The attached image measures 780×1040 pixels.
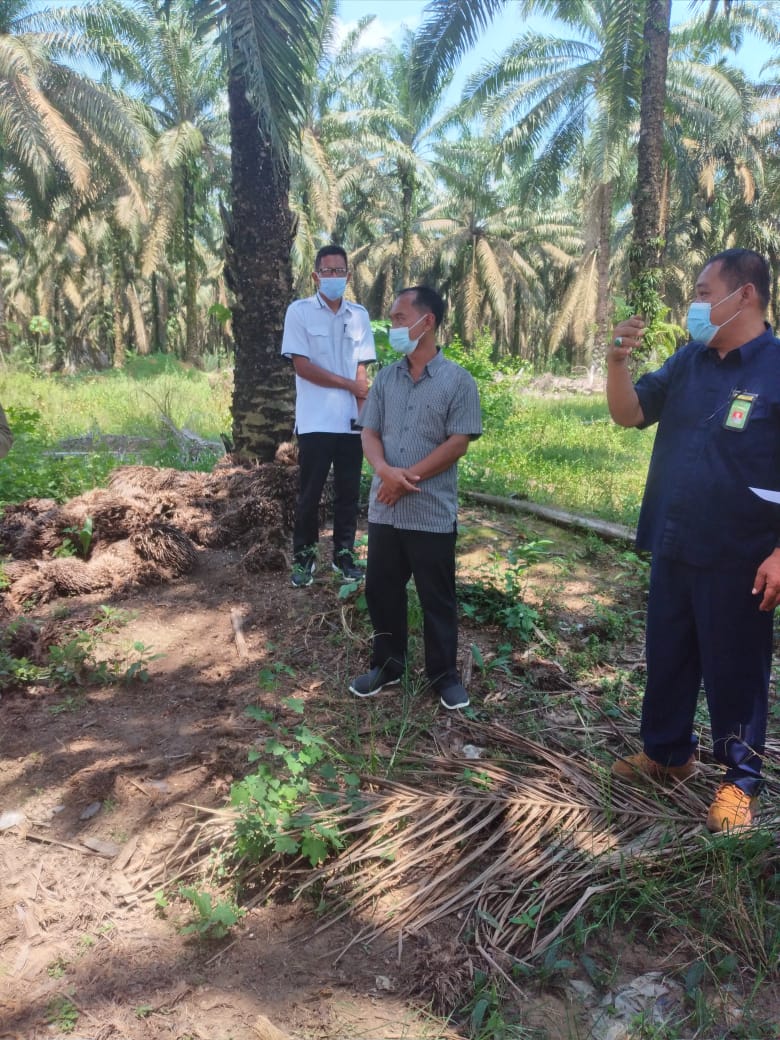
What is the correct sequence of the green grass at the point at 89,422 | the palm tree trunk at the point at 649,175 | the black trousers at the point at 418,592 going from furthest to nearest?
the palm tree trunk at the point at 649,175
the green grass at the point at 89,422
the black trousers at the point at 418,592

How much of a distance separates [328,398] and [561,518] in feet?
8.13

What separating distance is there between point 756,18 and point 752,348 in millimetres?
24063

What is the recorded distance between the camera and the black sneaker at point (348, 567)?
15.7 ft

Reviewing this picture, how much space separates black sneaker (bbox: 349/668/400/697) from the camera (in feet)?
12.1

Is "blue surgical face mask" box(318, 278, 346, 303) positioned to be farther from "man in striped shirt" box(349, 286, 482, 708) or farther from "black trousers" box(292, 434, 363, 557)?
"man in striped shirt" box(349, 286, 482, 708)

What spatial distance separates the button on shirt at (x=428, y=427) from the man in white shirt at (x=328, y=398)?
1.14 metres

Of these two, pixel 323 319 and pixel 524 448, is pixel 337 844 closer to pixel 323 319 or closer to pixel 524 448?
pixel 323 319

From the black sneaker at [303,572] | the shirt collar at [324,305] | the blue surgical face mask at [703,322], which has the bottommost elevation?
the black sneaker at [303,572]

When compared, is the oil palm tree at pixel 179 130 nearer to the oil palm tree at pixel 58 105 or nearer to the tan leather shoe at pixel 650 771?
the oil palm tree at pixel 58 105

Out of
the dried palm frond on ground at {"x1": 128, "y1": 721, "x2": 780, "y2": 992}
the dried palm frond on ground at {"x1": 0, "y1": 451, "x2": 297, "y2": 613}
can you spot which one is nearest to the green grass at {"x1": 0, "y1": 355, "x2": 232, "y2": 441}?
the dried palm frond on ground at {"x1": 0, "y1": 451, "x2": 297, "y2": 613}

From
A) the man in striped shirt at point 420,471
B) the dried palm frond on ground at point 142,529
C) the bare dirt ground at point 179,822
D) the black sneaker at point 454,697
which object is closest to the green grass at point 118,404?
the dried palm frond on ground at point 142,529

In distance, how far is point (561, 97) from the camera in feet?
65.5

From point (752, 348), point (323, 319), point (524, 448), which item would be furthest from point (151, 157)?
point (752, 348)

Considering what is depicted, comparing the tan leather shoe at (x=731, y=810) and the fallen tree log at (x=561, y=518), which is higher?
the fallen tree log at (x=561, y=518)
